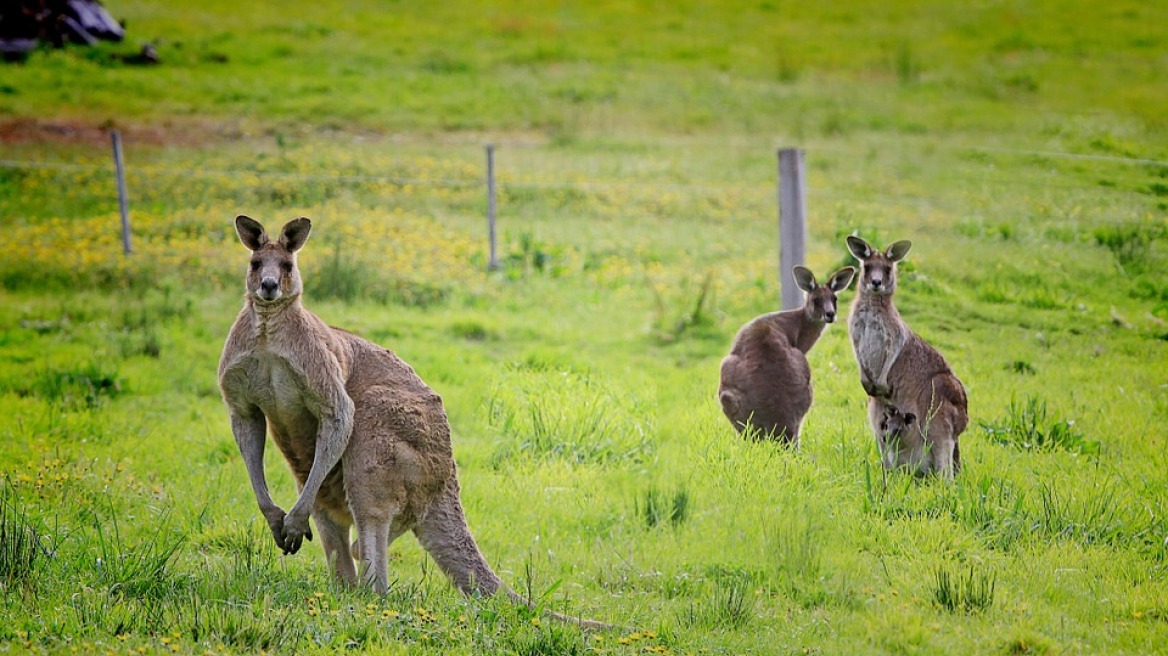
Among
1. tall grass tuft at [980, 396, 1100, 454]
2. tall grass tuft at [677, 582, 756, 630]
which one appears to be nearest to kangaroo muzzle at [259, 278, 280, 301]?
tall grass tuft at [677, 582, 756, 630]

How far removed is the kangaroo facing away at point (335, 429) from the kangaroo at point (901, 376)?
2828 millimetres

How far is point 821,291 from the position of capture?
9539mm

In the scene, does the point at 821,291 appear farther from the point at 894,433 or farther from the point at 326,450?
the point at 326,450

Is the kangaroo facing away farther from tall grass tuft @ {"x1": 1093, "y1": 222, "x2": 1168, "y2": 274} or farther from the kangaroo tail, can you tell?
tall grass tuft @ {"x1": 1093, "y1": 222, "x2": 1168, "y2": 274}

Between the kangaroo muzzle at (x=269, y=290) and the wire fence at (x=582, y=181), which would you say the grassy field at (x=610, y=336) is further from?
the kangaroo muzzle at (x=269, y=290)

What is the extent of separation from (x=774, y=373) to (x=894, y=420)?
0.97 meters

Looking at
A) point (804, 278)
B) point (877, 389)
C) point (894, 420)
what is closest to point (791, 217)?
point (804, 278)

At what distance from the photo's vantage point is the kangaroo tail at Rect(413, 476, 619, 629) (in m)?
6.66

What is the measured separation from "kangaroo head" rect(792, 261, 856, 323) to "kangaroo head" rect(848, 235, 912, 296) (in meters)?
0.57

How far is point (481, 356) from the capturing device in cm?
1258

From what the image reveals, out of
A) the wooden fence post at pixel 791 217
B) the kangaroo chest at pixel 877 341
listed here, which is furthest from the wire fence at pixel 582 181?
the kangaroo chest at pixel 877 341

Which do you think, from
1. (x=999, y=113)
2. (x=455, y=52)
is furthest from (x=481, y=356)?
(x=455, y=52)

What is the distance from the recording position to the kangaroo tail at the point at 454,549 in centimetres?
666

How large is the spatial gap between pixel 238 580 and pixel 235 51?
83.2ft
